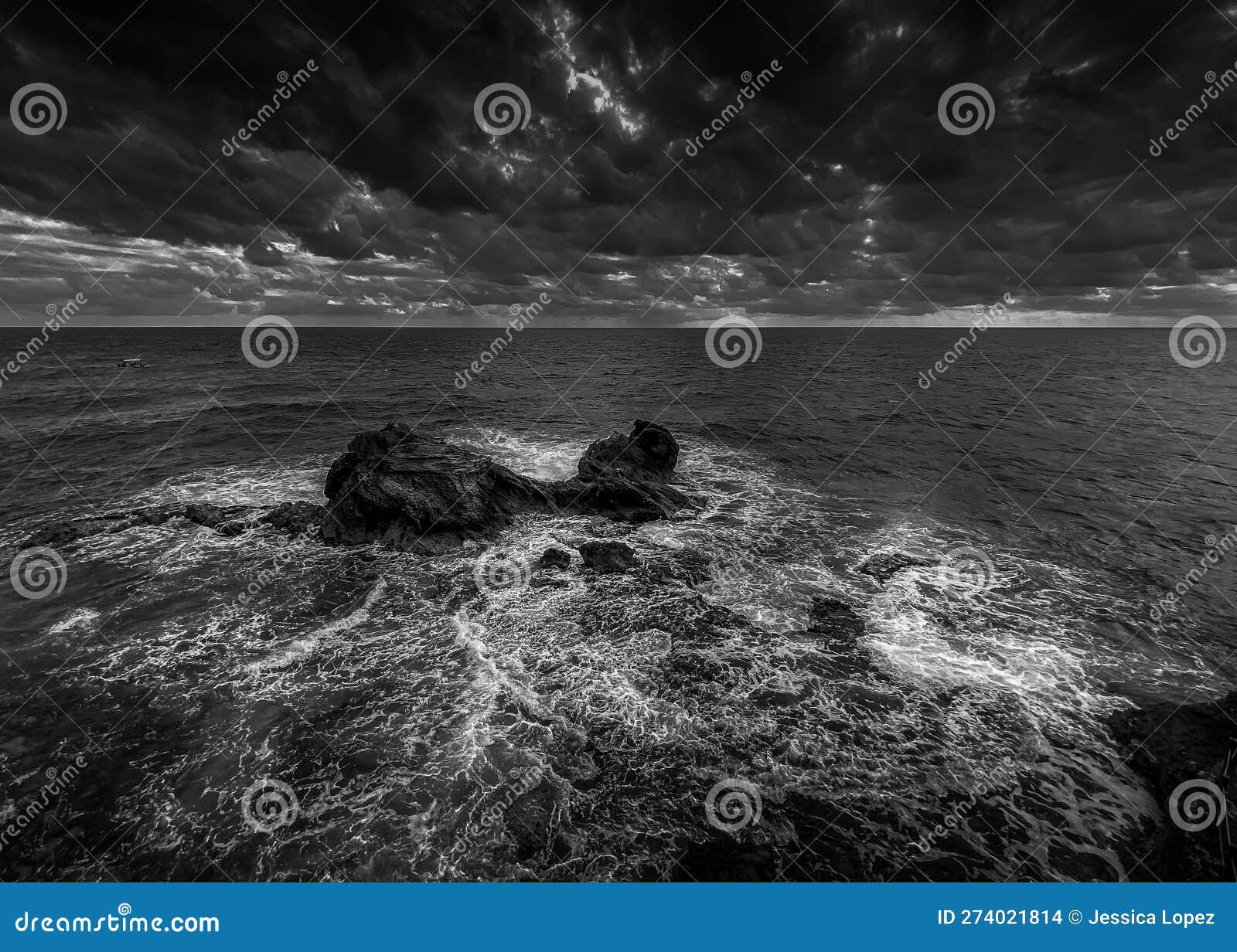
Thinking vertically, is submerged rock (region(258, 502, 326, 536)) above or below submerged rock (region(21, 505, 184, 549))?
above

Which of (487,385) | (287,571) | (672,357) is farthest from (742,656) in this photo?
(672,357)

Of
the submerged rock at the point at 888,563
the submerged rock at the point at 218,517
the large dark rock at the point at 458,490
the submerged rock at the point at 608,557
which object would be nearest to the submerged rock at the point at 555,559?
the submerged rock at the point at 608,557

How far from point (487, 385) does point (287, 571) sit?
49.9 m

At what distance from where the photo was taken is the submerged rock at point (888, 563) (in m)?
16.6

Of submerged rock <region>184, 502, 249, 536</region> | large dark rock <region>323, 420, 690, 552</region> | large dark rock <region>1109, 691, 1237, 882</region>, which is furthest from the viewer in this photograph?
submerged rock <region>184, 502, 249, 536</region>

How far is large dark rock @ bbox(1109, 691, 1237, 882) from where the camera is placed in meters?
7.74

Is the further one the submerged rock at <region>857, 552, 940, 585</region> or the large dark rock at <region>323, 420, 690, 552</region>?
the large dark rock at <region>323, 420, 690, 552</region>

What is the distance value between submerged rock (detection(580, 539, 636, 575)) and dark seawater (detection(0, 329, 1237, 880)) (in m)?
1.07

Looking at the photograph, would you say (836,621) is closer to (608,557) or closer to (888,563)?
(888,563)

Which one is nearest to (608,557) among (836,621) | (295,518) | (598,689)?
(598,689)

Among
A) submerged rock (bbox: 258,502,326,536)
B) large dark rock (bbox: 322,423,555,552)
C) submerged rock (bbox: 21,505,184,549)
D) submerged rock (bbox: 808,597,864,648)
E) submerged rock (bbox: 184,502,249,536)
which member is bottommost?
submerged rock (bbox: 21,505,184,549)

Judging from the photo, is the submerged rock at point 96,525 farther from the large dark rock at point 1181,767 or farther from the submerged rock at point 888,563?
the large dark rock at point 1181,767

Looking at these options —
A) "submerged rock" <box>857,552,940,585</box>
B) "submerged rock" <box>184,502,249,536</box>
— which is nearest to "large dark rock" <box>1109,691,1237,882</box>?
"submerged rock" <box>857,552,940,585</box>

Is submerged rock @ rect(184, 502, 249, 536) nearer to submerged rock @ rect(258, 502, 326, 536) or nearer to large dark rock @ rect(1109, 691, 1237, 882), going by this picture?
submerged rock @ rect(258, 502, 326, 536)
